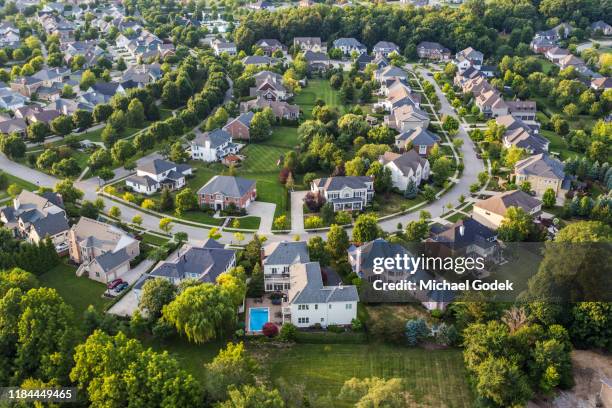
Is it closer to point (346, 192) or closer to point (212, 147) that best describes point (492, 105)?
point (346, 192)

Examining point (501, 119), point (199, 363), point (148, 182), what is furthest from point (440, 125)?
point (199, 363)

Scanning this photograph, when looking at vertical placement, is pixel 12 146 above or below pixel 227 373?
below

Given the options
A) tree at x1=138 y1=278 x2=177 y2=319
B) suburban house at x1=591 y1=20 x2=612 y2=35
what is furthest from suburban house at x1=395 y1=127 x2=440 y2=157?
suburban house at x1=591 y1=20 x2=612 y2=35

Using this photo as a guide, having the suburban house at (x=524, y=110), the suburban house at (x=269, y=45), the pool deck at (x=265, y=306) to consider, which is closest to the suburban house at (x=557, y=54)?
the suburban house at (x=524, y=110)

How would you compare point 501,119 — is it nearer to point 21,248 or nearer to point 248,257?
point 248,257

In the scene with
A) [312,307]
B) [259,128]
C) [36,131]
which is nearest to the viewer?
[312,307]

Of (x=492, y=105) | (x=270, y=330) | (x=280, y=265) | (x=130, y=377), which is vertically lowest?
(x=492, y=105)

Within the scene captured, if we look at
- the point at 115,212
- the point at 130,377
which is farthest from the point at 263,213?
the point at 130,377
